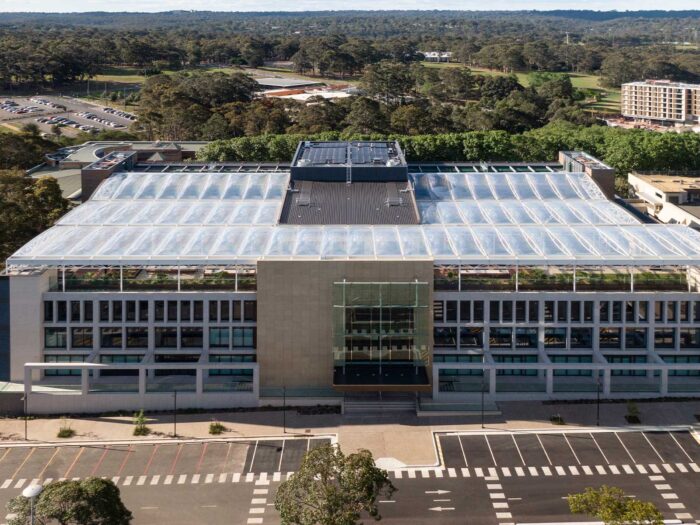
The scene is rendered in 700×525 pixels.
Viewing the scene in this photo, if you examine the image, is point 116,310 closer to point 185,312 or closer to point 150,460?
point 185,312

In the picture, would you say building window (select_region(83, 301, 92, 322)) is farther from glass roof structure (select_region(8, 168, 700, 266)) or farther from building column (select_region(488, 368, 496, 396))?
building column (select_region(488, 368, 496, 396))

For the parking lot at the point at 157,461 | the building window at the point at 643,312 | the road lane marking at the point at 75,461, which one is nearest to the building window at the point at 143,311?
→ the parking lot at the point at 157,461

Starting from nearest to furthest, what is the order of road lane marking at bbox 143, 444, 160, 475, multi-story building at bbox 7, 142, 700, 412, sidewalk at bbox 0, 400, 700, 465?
road lane marking at bbox 143, 444, 160, 475 → sidewalk at bbox 0, 400, 700, 465 → multi-story building at bbox 7, 142, 700, 412

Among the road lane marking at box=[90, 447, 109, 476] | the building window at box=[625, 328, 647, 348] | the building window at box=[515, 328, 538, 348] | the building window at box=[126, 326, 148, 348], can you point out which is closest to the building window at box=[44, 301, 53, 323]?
the building window at box=[126, 326, 148, 348]

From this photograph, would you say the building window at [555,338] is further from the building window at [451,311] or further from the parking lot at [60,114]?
the parking lot at [60,114]

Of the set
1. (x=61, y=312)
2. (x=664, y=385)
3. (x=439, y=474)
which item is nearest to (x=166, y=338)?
(x=61, y=312)

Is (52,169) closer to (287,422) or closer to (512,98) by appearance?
(287,422)
